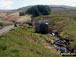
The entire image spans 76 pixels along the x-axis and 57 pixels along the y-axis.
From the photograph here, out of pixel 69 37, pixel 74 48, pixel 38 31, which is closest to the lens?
pixel 74 48

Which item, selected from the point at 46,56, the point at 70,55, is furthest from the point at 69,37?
the point at 46,56

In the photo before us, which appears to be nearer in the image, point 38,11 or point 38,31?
point 38,31

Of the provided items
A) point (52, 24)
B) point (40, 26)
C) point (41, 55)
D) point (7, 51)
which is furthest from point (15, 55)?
point (52, 24)

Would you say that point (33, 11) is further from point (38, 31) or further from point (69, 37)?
point (69, 37)

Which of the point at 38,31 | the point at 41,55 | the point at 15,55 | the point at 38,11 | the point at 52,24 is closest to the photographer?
the point at 15,55

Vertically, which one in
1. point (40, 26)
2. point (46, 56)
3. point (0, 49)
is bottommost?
point (40, 26)

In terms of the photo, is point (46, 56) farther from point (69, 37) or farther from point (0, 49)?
point (69, 37)

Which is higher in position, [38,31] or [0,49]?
[0,49]

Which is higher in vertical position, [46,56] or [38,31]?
[46,56]

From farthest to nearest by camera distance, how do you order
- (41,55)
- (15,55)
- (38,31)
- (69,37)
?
(38,31)
(69,37)
(41,55)
(15,55)
